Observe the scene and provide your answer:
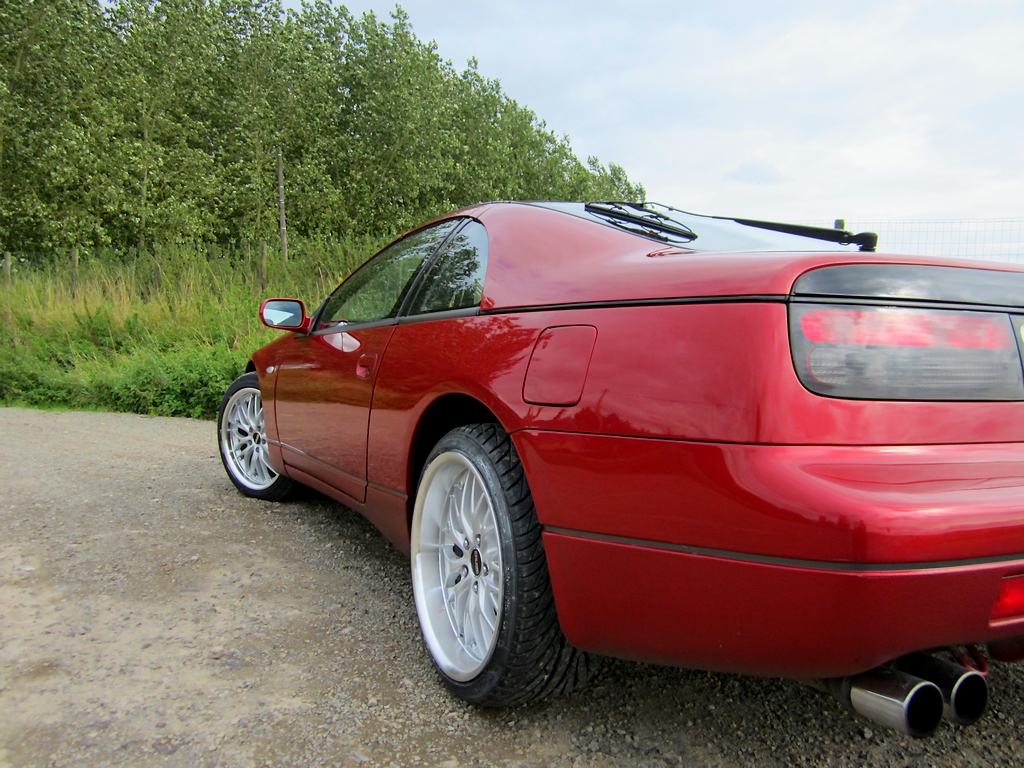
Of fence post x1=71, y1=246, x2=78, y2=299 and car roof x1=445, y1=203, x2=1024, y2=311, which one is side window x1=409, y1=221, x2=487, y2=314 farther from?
fence post x1=71, y1=246, x2=78, y2=299

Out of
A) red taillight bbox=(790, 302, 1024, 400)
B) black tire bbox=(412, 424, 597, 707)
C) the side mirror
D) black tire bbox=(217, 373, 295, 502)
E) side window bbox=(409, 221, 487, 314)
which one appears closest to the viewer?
red taillight bbox=(790, 302, 1024, 400)

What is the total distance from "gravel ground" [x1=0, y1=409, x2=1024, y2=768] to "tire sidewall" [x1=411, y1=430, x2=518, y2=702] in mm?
106

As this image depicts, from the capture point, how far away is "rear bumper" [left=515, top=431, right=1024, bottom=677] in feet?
4.22

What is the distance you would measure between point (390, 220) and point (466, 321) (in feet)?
84.0

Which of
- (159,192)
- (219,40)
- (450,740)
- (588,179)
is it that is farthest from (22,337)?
(588,179)

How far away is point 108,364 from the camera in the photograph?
9695 mm

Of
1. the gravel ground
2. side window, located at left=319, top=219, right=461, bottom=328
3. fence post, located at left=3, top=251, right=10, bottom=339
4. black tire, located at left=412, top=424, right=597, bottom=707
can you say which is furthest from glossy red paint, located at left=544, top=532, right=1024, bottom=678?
fence post, located at left=3, top=251, right=10, bottom=339

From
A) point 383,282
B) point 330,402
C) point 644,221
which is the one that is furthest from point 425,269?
point 644,221

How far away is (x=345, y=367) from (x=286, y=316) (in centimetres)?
75

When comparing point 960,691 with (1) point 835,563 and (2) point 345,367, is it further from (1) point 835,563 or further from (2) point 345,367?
(2) point 345,367

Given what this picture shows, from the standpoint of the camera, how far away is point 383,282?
3.02 m

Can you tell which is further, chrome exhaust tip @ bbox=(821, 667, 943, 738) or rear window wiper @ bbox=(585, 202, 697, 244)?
rear window wiper @ bbox=(585, 202, 697, 244)

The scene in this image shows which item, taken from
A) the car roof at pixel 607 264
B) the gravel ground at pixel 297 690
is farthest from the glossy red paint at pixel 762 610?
the car roof at pixel 607 264

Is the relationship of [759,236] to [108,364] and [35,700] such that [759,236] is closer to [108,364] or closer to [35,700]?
[35,700]
